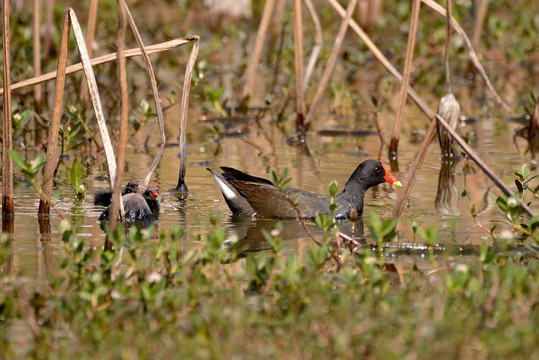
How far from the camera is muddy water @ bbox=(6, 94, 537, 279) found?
19.6 feet

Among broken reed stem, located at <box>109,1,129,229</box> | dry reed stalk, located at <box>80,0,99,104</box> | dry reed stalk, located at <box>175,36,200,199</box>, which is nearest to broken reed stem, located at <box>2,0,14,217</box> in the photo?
broken reed stem, located at <box>109,1,129,229</box>

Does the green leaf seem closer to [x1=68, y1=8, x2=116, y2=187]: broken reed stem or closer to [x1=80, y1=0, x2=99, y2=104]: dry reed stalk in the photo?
[x1=80, y1=0, x2=99, y2=104]: dry reed stalk

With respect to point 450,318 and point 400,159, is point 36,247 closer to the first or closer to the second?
point 450,318

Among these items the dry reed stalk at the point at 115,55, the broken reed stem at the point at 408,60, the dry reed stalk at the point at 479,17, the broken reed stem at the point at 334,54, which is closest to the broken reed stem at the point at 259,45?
the broken reed stem at the point at 334,54

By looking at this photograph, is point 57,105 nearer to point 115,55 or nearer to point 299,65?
point 115,55

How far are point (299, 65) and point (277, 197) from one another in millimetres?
2466

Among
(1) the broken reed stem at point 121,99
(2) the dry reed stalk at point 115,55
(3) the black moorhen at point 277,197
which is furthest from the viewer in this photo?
(3) the black moorhen at point 277,197

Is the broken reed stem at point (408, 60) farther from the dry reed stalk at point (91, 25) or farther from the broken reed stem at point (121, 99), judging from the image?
the broken reed stem at point (121, 99)

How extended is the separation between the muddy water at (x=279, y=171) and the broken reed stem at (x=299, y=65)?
211 millimetres

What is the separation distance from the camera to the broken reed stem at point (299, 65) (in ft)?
28.9

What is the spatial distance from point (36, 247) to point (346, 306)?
236 centimetres

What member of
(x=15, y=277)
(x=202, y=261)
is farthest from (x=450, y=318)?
(x=15, y=277)

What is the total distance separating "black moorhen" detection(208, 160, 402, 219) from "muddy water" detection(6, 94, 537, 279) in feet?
0.43

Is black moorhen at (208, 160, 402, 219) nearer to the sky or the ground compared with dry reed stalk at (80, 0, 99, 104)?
nearer to the ground
